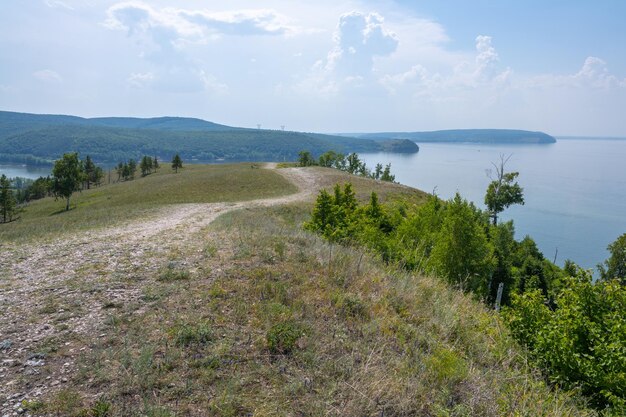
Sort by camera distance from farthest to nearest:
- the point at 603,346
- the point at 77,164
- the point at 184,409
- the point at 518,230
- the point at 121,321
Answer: the point at 518,230 → the point at 77,164 → the point at 121,321 → the point at 603,346 → the point at 184,409

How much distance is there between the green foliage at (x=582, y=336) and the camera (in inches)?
238

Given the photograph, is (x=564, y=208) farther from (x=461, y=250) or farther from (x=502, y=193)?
(x=461, y=250)

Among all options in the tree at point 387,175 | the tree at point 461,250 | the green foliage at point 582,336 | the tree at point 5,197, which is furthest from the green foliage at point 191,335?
the tree at point 387,175

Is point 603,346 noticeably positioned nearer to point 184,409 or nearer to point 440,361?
point 440,361

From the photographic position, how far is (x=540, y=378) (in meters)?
6.46

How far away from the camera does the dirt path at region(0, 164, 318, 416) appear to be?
5.37 metres

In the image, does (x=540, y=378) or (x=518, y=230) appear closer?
(x=540, y=378)

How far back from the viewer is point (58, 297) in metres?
8.19

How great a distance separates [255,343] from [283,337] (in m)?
0.49

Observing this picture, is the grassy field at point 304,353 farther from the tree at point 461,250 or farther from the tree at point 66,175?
the tree at point 66,175

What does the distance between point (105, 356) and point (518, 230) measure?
105343 millimetres

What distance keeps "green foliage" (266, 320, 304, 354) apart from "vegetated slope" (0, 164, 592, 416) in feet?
0.11

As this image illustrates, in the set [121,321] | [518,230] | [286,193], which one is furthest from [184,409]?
[518,230]

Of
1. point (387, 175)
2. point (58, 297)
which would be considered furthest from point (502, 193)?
point (58, 297)
